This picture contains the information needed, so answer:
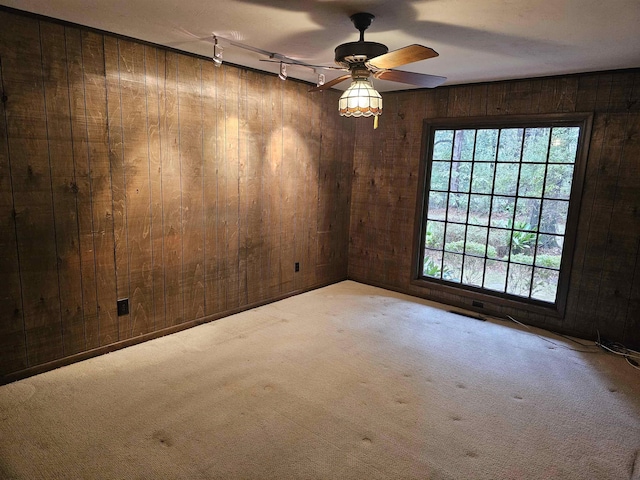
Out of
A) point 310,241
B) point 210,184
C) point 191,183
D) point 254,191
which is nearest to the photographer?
point 191,183

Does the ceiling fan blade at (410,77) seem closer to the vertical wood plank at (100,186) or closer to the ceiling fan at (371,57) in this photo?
the ceiling fan at (371,57)

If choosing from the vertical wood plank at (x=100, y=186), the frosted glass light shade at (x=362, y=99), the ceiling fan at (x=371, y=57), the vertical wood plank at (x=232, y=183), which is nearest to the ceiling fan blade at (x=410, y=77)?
the ceiling fan at (x=371, y=57)

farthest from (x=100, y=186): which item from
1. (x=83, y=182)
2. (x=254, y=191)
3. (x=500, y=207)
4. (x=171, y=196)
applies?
(x=500, y=207)

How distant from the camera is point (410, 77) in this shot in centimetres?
268

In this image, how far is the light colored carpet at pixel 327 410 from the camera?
2078mm

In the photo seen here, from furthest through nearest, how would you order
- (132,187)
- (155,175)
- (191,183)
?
(191,183) → (155,175) → (132,187)

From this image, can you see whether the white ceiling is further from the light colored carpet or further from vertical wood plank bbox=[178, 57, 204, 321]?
the light colored carpet

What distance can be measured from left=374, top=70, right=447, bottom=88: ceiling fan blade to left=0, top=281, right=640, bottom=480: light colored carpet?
204cm

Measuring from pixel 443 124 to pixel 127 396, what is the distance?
3.83m

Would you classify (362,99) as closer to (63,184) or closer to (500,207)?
(63,184)

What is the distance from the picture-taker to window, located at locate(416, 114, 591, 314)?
3809 millimetres

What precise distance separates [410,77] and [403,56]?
1.84ft

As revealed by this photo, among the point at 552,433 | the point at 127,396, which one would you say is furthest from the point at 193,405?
the point at 552,433

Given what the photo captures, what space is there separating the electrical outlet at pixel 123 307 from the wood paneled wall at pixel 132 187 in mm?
46
